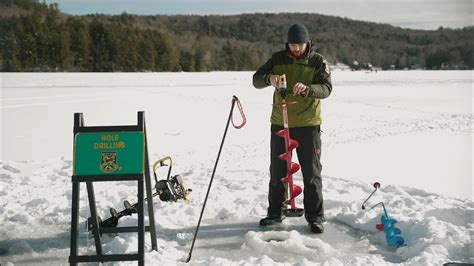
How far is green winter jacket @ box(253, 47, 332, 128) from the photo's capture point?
4.48 m

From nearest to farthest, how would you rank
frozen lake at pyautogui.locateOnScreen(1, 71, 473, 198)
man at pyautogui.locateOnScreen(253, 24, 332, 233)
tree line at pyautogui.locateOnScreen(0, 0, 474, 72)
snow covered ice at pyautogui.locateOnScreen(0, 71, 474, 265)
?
snow covered ice at pyautogui.locateOnScreen(0, 71, 474, 265) < man at pyautogui.locateOnScreen(253, 24, 332, 233) < frozen lake at pyautogui.locateOnScreen(1, 71, 473, 198) < tree line at pyautogui.locateOnScreen(0, 0, 474, 72)

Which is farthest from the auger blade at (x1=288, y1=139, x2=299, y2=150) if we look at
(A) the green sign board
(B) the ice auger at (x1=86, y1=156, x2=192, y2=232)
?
(A) the green sign board

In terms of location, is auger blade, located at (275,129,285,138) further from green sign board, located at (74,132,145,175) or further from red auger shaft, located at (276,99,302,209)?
green sign board, located at (74,132,145,175)

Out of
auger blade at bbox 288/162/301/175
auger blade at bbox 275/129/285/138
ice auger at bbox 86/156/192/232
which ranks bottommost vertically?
ice auger at bbox 86/156/192/232

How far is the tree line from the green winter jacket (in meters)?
29.9

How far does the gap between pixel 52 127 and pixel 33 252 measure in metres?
8.93

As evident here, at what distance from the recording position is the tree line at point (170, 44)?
81.4 metres

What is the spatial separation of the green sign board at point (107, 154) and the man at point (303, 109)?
1411 millimetres

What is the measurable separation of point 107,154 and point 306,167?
1.89 m

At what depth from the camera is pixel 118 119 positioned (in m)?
14.7

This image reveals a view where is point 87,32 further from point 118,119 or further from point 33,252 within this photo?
point 33,252

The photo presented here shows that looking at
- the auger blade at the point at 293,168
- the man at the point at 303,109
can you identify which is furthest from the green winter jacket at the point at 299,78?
the auger blade at the point at 293,168

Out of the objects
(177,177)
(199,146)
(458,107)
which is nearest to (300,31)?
(177,177)

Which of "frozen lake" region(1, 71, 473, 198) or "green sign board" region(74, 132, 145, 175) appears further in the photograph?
"frozen lake" region(1, 71, 473, 198)
